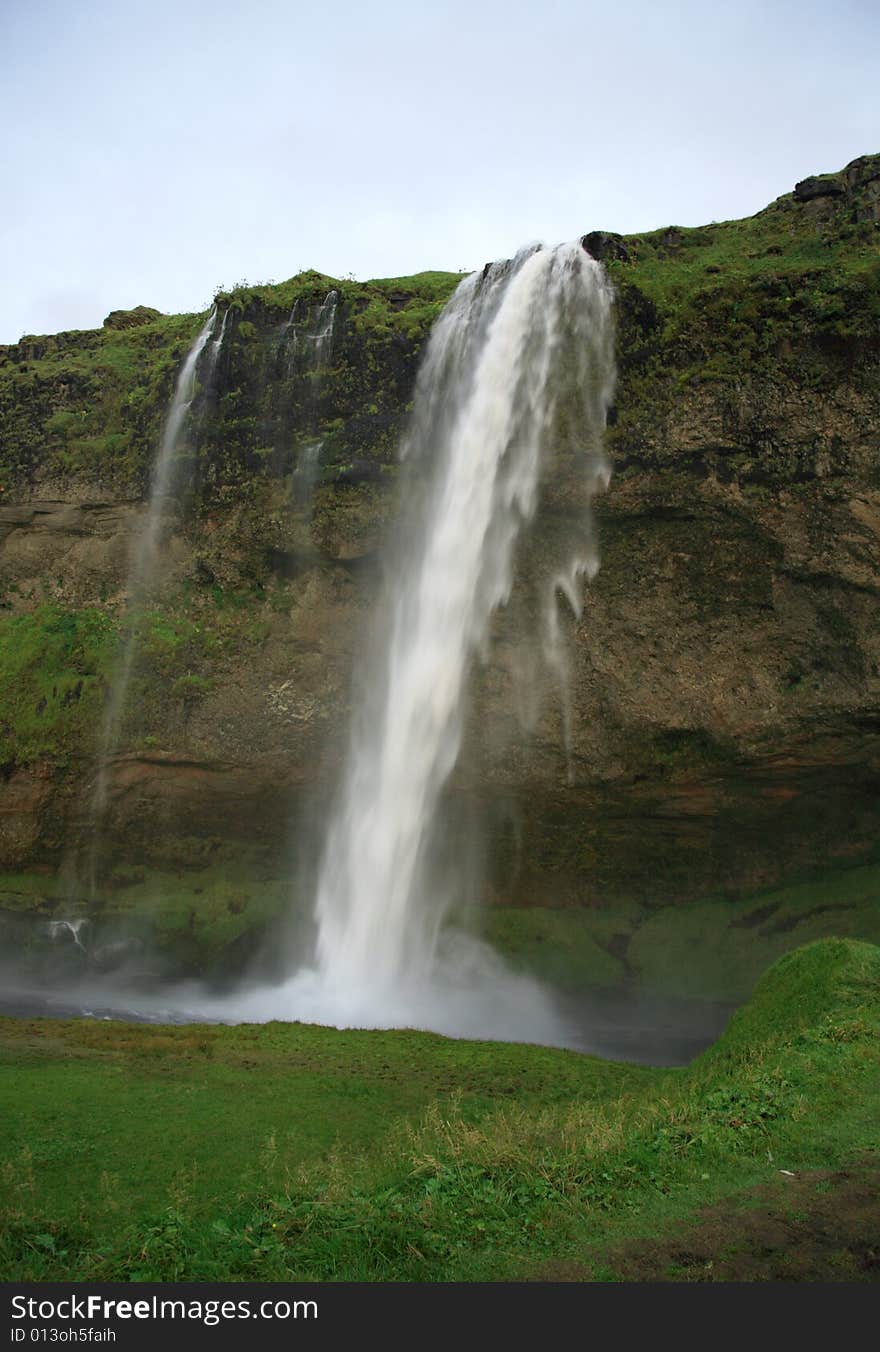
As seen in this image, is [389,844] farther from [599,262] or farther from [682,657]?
[599,262]

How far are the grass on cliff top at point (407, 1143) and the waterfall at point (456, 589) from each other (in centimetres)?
886

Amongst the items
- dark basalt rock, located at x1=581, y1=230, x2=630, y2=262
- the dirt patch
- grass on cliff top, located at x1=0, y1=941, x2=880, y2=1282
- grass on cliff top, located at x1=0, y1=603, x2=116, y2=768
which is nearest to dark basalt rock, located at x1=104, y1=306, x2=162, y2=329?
grass on cliff top, located at x1=0, y1=603, x2=116, y2=768

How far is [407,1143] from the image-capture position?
10070 mm

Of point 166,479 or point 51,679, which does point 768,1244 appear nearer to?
point 51,679

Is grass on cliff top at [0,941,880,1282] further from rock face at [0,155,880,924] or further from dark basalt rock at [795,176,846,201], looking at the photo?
dark basalt rock at [795,176,846,201]

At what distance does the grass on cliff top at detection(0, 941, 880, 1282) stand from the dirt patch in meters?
0.08

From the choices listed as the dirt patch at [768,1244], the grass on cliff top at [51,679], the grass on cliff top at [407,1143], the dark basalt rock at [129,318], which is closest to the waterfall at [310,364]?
the grass on cliff top at [51,679]

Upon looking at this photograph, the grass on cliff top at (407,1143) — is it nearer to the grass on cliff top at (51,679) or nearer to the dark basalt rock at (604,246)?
the grass on cliff top at (51,679)

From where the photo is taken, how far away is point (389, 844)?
81.9 ft

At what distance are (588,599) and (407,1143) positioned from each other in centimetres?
1726

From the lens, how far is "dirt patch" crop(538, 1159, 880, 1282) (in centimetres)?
609

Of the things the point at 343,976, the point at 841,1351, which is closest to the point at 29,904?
the point at 343,976

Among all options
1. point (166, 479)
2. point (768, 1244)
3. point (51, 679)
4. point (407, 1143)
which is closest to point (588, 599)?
point (166, 479)

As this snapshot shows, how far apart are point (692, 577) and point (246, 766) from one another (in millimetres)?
12471
